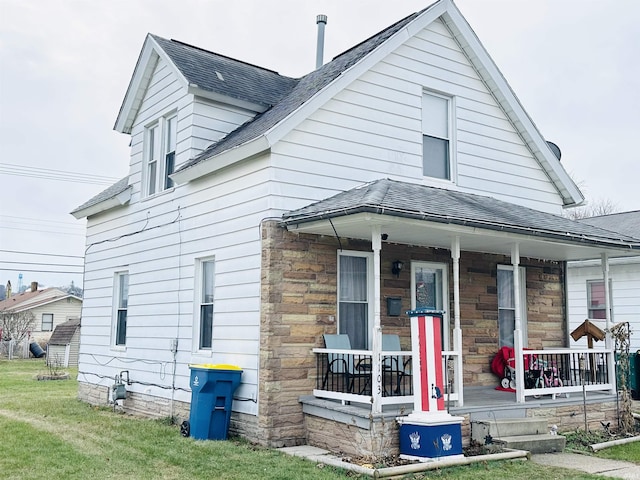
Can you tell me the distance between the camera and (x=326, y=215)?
8102 mm

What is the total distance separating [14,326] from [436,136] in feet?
109

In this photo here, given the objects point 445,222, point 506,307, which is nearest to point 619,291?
point 506,307

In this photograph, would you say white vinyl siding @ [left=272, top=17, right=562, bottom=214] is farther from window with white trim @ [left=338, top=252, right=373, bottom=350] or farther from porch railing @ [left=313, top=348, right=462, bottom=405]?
porch railing @ [left=313, top=348, right=462, bottom=405]

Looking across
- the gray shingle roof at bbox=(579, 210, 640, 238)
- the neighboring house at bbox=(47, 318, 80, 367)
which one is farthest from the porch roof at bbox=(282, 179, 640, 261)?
the neighboring house at bbox=(47, 318, 80, 367)

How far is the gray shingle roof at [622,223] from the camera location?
17.6 meters

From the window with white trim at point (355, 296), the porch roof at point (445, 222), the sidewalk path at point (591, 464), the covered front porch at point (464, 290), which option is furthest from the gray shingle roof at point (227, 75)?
the sidewalk path at point (591, 464)

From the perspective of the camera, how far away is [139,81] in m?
12.9

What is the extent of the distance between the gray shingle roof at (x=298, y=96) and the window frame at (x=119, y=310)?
3600mm

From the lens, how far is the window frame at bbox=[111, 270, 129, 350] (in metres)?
13.2

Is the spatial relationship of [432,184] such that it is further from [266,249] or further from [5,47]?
[5,47]

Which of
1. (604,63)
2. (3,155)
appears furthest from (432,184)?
(3,155)

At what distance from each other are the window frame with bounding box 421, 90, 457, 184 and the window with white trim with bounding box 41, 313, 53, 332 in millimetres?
38002

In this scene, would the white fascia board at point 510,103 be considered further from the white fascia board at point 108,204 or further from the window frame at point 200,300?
the white fascia board at point 108,204

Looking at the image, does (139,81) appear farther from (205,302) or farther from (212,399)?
(212,399)
